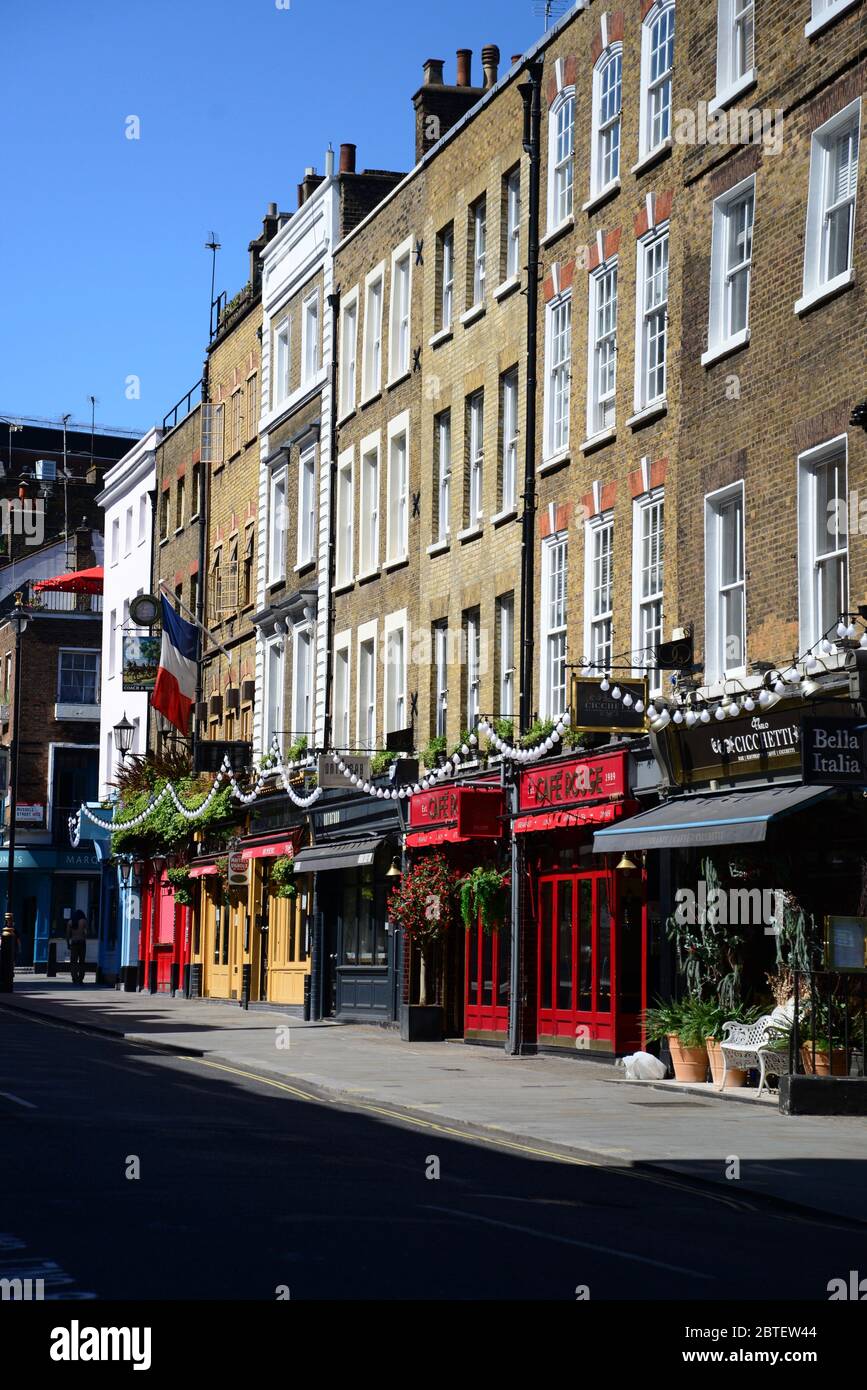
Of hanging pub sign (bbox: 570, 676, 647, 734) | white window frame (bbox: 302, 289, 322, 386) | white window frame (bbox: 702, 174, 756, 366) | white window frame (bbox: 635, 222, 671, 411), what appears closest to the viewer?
white window frame (bbox: 702, 174, 756, 366)

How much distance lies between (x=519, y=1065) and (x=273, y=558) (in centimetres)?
2155

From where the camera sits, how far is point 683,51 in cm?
2597

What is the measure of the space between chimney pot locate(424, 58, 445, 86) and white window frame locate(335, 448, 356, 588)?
23.1 feet

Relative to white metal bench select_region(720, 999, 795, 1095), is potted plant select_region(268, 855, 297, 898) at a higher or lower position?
higher

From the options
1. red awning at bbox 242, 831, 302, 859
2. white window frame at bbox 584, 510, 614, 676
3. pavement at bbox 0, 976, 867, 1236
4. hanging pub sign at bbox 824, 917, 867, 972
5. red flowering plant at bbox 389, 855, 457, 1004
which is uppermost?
white window frame at bbox 584, 510, 614, 676

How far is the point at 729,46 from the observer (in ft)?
81.6

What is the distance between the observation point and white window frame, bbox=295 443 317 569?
43562mm

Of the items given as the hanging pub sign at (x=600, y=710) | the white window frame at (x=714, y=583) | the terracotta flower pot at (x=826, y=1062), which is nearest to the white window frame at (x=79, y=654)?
the hanging pub sign at (x=600, y=710)

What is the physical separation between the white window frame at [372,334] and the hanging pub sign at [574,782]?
12039 mm

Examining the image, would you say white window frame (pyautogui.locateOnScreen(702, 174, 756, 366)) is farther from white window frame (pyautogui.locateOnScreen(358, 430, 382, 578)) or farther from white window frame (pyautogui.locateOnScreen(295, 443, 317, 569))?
white window frame (pyautogui.locateOnScreen(295, 443, 317, 569))

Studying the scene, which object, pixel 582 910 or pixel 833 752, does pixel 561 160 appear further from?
pixel 833 752

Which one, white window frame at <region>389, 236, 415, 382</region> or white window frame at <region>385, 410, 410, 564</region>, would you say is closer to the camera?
white window frame at <region>385, 410, 410, 564</region>

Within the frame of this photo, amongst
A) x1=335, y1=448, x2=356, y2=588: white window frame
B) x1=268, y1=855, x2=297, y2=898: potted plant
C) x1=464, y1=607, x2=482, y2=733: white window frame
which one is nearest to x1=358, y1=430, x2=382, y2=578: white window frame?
x1=335, y1=448, x2=356, y2=588: white window frame
